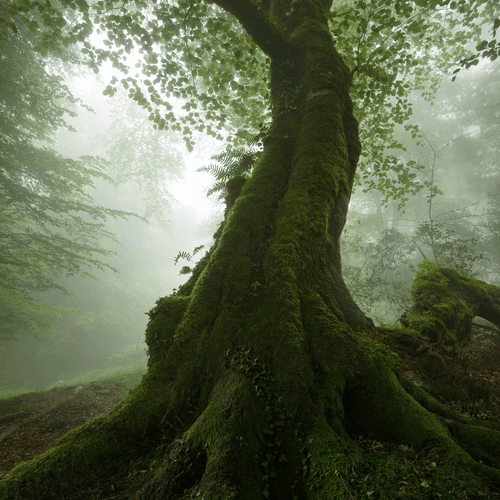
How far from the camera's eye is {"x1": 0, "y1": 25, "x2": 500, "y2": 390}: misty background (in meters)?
11.6

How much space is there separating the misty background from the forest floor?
381cm

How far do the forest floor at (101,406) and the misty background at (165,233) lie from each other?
3.81 meters

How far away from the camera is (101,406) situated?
6.16 m

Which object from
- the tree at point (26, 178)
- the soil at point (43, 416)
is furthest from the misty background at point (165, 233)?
the soil at point (43, 416)

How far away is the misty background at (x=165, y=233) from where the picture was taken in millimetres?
11641

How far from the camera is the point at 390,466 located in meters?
1.56

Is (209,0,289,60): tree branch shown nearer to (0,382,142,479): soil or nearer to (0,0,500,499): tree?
(0,0,500,499): tree

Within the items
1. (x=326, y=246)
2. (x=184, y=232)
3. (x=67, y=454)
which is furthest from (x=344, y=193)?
(x=184, y=232)

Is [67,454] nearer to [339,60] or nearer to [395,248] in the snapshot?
[339,60]

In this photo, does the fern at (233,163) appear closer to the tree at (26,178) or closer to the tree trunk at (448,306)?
the tree trunk at (448,306)

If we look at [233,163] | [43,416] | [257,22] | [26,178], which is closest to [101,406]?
[43,416]

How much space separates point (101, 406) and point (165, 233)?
3725 centimetres

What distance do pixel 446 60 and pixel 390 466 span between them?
39.2 feet

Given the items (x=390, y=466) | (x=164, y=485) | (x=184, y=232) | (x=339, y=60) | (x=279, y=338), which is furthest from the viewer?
(x=184, y=232)
